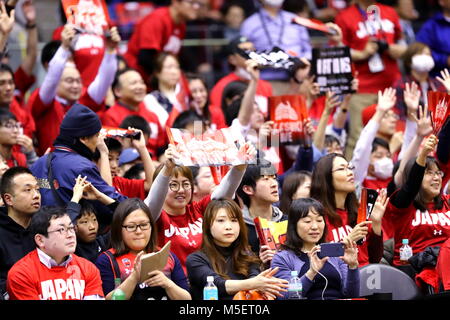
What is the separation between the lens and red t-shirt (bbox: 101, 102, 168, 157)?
10.6 m

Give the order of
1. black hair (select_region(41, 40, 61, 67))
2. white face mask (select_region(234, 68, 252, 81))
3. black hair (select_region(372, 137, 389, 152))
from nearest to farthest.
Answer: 1. black hair (select_region(372, 137, 389, 152))
2. black hair (select_region(41, 40, 61, 67))
3. white face mask (select_region(234, 68, 252, 81))

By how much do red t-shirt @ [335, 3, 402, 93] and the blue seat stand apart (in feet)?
15.6

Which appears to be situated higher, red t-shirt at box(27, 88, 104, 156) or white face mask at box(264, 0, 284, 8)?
white face mask at box(264, 0, 284, 8)

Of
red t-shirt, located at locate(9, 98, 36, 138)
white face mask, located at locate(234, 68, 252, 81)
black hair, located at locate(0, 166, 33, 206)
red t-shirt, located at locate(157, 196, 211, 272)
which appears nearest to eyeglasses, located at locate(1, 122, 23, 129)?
red t-shirt, located at locate(9, 98, 36, 138)

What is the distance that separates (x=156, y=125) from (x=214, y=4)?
5338mm

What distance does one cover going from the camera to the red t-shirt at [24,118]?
10180 millimetres

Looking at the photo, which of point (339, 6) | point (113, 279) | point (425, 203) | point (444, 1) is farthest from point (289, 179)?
point (339, 6)

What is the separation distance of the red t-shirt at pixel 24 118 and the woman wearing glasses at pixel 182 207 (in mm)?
2316

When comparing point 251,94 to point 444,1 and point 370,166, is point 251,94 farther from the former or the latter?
point 444,1

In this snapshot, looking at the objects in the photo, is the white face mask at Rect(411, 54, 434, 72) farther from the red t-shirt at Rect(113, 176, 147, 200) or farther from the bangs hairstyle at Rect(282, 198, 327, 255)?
the bangs hairstyle at Rect(282, 198, 327, 255)

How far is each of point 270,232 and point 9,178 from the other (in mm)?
2030

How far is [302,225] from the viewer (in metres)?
7.77

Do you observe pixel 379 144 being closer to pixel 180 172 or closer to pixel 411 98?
pixel 411 98

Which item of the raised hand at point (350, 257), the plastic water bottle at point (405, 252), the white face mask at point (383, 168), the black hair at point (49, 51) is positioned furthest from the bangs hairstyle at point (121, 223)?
the black hair at point (49, 51)
